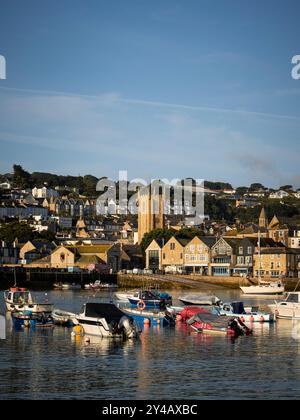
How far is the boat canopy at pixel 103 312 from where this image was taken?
4719 centimetres

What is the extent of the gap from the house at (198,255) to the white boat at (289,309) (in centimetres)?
6733

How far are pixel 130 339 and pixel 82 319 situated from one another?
3716 millimetres

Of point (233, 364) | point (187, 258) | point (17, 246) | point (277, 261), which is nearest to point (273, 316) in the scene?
point (233, 364)

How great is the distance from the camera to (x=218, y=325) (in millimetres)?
50688

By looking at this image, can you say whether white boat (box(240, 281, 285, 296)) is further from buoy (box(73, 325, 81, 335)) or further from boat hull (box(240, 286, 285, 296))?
buoy (box(73, 325, 81, 335))

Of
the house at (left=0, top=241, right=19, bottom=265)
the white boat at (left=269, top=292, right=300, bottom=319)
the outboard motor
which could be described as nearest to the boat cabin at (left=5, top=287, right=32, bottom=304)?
the outboard motor

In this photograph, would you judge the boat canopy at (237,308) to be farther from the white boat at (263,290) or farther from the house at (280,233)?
the house at (280,233)

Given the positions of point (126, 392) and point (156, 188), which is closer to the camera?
point (126, 392)

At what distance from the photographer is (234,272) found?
130m

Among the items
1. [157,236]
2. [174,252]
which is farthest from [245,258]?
[157,236]

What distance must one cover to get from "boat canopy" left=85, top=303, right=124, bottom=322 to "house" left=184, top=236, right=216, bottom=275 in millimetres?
84430

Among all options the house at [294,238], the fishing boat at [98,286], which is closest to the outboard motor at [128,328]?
the fishing boat at [98,286]

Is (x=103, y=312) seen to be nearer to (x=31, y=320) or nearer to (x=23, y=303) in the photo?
(x=31, y=320)
